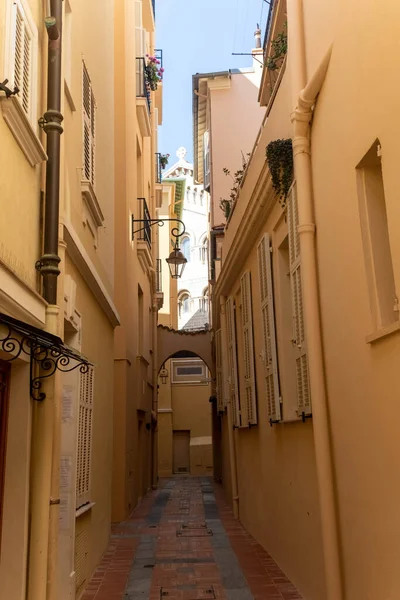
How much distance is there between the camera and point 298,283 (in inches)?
245

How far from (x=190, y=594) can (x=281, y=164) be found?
448 cm

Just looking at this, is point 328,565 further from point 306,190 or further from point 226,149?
point 226,149

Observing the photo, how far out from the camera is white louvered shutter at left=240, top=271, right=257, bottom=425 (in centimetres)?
935

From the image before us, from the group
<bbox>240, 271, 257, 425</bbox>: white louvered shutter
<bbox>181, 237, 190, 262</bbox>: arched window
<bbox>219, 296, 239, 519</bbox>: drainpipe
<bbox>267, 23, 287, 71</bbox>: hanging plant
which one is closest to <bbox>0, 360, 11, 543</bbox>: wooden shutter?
<bbox>240, 271, 257, 425</bbox>: white louvered shutter

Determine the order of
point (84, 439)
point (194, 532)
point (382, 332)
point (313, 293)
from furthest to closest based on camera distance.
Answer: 1. point (194, 532)
2. point (84, 439)
3. point (313, 293)
4. point (382, 332)

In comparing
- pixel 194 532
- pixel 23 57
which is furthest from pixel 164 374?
pixel 23 57

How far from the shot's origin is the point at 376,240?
14.4 feet

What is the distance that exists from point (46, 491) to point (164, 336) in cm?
1726

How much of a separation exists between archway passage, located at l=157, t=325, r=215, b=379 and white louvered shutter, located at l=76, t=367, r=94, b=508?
14.4m

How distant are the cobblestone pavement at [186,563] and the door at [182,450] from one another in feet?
50.8

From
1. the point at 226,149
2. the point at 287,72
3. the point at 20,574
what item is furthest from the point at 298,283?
the point at 226,149

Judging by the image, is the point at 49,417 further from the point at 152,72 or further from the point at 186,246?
the point at 186,246

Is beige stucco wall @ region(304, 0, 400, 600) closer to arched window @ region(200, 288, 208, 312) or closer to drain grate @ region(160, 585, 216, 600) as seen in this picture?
drain grate @ region(160, 585, 216, 600)

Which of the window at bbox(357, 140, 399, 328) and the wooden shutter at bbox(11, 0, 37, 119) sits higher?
the wooden shutter at bbox(11, 0, 37, 119)
